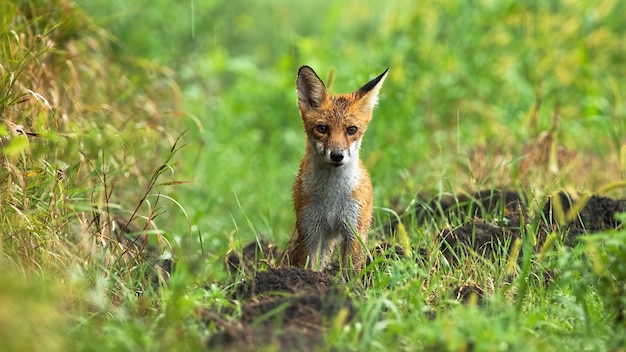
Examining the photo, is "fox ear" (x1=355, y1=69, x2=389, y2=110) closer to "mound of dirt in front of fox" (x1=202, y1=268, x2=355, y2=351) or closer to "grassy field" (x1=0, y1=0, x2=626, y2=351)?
"grassy field" (x1=0, y1=0, x2=626, y2=351)

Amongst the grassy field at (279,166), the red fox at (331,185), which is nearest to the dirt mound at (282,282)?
the grassy field at (279,166)

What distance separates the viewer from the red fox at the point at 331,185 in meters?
6.23

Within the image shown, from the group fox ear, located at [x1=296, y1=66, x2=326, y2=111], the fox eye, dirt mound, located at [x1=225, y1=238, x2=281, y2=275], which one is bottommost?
dirt mound, located at [x1=225, y1=238, x2=281, y2=275]

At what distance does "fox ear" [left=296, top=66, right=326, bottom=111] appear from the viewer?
21.1 ft

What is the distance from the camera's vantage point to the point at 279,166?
10.7 metres

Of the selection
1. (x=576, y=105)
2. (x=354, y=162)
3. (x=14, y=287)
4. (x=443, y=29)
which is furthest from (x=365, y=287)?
(x=576, y=105)

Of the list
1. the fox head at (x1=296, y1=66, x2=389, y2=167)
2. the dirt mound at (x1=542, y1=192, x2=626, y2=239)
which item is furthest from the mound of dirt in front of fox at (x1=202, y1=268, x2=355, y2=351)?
the dirt mound at (x1=542, y1=192, x2=626, y2=239)

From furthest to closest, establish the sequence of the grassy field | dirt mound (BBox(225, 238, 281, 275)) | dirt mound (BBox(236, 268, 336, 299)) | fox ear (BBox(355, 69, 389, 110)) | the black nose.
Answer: dirt mound (BBox(225, 238, 281, 275)), fox ear (BBox(355, 69, 389, 110)), the black nose, dirt mound (BBox(236, 268, 336, 299)), the grassy field

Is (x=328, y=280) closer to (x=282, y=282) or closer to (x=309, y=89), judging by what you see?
(x=282, y=282)

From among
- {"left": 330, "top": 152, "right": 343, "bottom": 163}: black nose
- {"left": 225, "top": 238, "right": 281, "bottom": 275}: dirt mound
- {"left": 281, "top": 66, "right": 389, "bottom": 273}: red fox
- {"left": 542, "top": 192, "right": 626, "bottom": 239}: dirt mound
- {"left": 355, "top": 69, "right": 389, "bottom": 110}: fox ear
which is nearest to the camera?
{"left": 330, "top": 152, "right": 343, "bottom": 163}: black nose

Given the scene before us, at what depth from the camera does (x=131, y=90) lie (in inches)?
332

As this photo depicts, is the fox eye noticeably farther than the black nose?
Yes

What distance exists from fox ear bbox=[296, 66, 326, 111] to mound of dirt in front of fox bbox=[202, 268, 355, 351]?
5.36 feet

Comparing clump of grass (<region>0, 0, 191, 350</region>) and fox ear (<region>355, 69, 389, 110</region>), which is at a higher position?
fox ear (<region>355, 69, 389, 110</region>)
